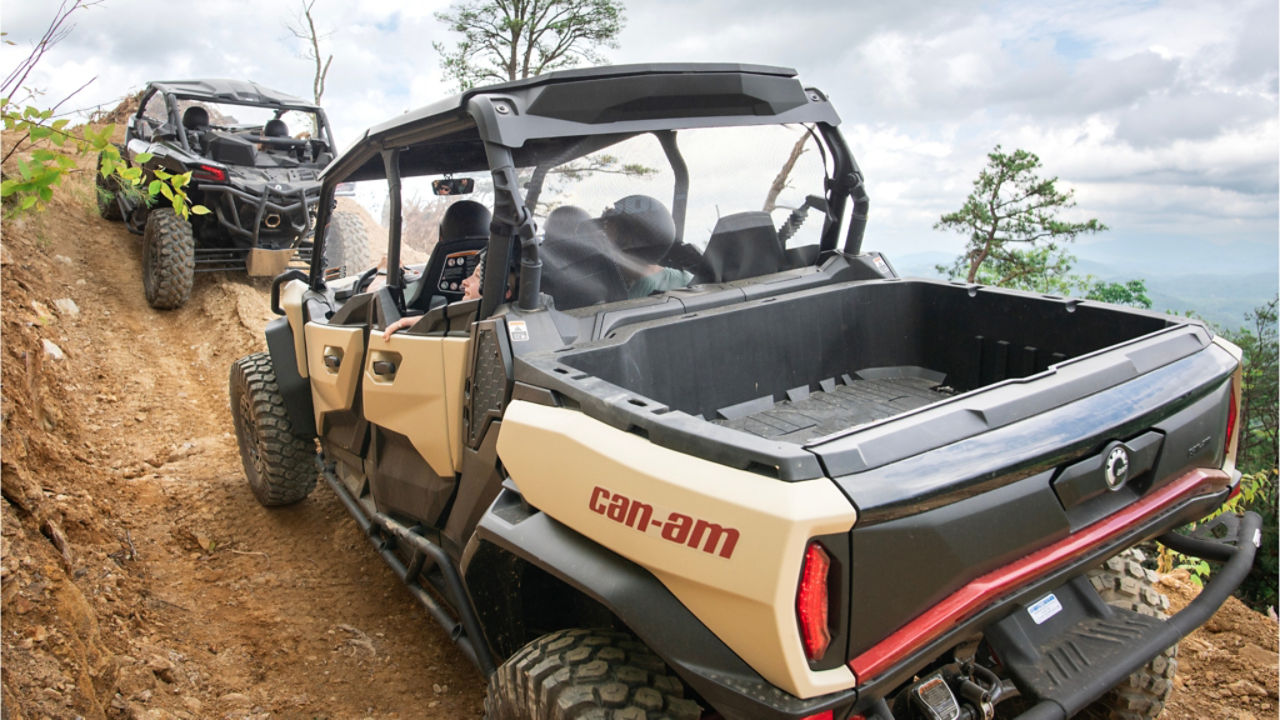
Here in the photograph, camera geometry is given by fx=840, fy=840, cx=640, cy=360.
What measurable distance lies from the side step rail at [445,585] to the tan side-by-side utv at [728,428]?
0.02m

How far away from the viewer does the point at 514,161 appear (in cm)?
264

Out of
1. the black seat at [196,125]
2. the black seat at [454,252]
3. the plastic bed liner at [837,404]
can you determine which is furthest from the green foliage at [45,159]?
the black seat at [196,125]

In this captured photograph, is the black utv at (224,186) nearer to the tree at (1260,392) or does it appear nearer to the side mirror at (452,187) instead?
the side mirror at (452,187)

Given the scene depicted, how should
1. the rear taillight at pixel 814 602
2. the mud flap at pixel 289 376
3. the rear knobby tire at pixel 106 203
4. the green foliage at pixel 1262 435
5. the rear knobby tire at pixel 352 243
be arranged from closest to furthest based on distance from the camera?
the rear taillight at pixel 814 602, the mud flap at pixel 289 376, the rear knobby tire at pixel 352 243, the rear knobby tire at pixel 106 203, the green foliage at pixel 1262 435

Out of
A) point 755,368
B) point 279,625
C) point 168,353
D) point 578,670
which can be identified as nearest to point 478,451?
point 578,670

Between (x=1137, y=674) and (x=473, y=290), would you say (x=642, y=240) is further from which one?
(x=1137, y=674)

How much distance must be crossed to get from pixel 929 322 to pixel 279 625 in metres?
3.03

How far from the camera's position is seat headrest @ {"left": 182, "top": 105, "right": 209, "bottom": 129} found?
9328mm

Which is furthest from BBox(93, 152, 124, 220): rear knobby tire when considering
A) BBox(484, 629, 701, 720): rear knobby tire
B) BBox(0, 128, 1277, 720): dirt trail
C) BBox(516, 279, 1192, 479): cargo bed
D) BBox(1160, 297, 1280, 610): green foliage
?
BBox(1160, 297, 1280, 610): green foliage

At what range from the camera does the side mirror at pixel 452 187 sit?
11.6 feet

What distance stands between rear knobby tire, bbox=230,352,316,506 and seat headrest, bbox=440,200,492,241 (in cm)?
159

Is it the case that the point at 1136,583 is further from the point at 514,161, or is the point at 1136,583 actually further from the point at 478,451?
the point at 514,161

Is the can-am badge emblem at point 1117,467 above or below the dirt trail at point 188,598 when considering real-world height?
above

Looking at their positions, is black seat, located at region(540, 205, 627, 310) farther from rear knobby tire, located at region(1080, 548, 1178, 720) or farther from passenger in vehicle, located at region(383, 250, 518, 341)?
rear knobby tire, located at region(1080, 548, 1178, 720)
